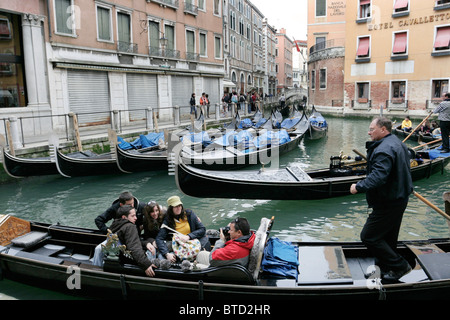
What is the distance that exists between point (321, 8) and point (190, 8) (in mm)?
11942

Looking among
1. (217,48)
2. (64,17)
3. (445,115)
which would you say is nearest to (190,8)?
(217,48)

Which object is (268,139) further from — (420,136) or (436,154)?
(420,136)

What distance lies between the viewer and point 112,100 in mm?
11148

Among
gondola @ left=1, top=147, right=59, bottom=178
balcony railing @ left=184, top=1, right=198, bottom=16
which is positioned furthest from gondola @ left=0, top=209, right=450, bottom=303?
balcony railing @ left=184, top=1, right=198, bottom=16

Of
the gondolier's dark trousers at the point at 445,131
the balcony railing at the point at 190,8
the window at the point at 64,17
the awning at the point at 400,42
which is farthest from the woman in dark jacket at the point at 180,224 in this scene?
the awning at the point at 400,42

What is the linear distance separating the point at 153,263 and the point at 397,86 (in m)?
17.8

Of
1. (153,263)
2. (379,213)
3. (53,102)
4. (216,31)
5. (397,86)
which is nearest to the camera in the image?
(379,213)

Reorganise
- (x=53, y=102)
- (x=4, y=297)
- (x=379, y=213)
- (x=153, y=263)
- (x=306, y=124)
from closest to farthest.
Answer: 1. (x=379, y=213)
2. (x=153, y=263)
3. (x=4, y=297)
4. (x=53, y=102)
5. (x=306, y=124)

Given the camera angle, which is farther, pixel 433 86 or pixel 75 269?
pixel 433 86

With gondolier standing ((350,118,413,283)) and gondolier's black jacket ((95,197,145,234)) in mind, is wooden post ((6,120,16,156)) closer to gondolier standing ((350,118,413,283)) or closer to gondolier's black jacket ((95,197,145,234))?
gondolier's black jacket ((95,197,145,234))

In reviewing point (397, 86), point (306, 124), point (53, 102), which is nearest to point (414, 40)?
point (397, 86)

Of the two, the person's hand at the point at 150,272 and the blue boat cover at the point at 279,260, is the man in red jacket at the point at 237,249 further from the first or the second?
the person's hand at the point at 150,272

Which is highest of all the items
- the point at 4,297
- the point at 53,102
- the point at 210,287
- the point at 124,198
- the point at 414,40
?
the point at 414,40

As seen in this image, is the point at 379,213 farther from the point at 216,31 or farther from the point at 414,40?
the point at 414,40
